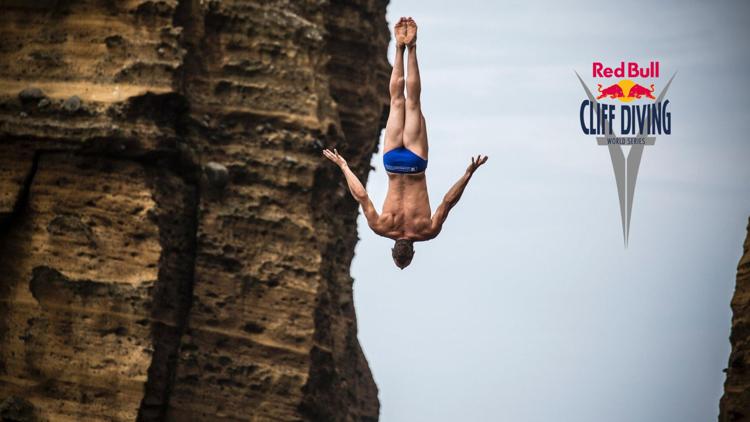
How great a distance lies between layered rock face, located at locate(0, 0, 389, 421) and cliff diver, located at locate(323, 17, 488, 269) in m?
5.93

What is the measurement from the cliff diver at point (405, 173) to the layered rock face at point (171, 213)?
593 centimetres

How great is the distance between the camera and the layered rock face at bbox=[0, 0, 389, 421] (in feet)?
116

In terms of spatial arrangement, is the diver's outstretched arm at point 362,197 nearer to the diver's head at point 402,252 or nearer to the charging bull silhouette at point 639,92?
the diver's head at point 402,252

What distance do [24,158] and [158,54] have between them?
8.64 feet

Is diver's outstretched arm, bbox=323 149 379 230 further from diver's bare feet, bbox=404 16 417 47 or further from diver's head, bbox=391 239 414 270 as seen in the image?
diver's bare feet, bbox=404 16 417 47

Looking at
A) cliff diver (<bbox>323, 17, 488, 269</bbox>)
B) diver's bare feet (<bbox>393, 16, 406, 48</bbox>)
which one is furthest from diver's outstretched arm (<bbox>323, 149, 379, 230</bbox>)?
diver's bare feet (<bbox>393, 16, 406, 48</bbox>)

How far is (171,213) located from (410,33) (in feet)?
27.3

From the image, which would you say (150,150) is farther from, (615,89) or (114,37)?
(615,89)

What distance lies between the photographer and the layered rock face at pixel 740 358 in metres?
38.5

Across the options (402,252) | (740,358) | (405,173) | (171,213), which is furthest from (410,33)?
(740,358)

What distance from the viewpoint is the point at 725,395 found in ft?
128

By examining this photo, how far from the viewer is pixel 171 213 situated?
36.2 meters

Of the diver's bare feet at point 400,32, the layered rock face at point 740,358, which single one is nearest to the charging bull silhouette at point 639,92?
the layered rock face at point 740,358

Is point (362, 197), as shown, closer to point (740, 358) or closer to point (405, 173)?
point (405, 173)
